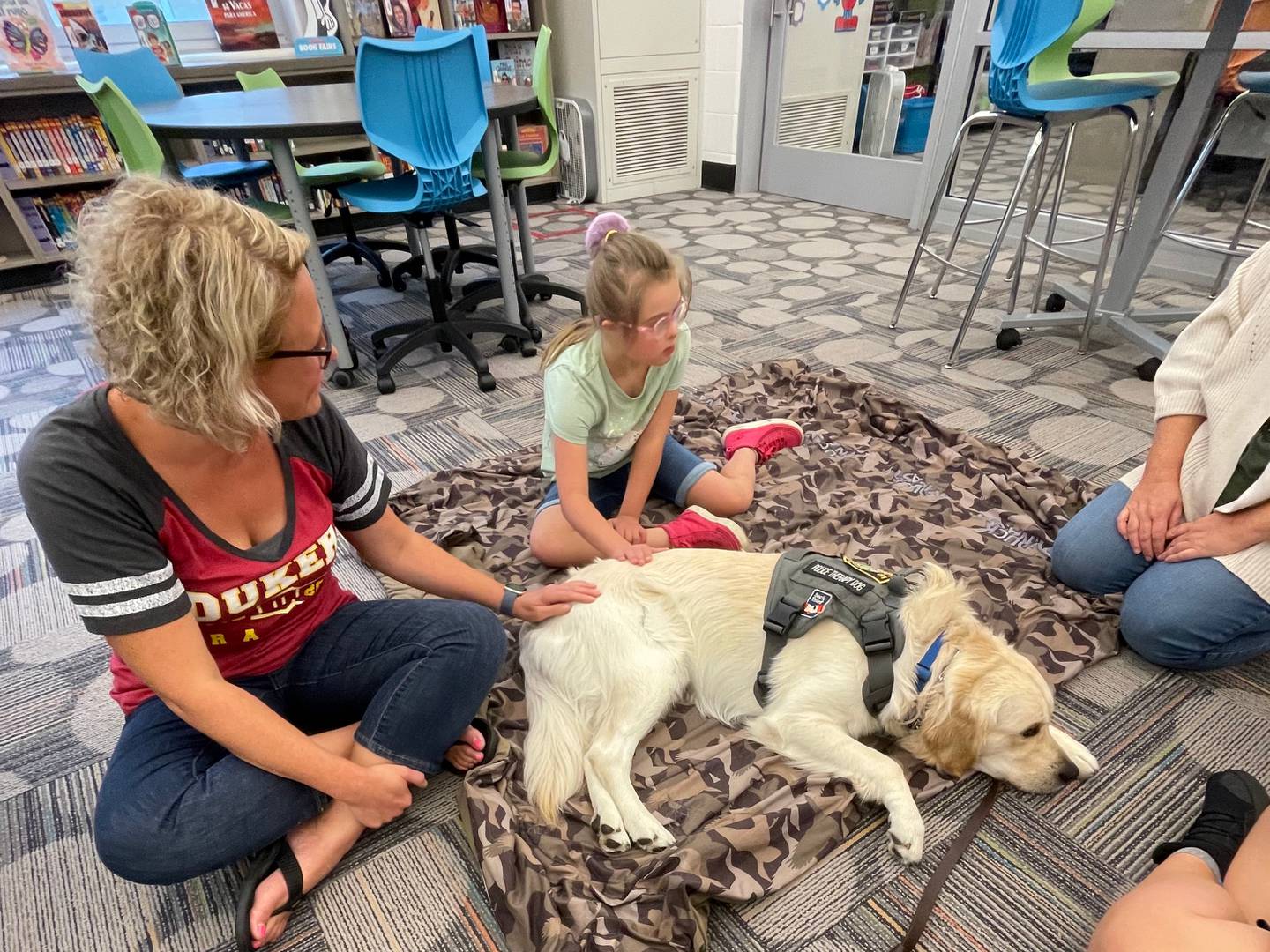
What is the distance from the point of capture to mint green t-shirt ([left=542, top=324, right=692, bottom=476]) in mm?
1729

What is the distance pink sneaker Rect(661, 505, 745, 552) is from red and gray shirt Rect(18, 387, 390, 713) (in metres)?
0.82

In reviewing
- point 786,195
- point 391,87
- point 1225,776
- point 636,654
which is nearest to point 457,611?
point 636,654

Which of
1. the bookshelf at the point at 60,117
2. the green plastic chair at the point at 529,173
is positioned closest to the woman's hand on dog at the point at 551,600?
the green plastic chair at the point at 529,173

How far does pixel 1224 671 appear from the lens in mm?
1584

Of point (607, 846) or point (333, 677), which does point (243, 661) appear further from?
point (607, 846)

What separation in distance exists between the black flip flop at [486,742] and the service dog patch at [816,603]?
0.70 meters

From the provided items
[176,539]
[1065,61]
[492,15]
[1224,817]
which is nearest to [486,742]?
[176,539]

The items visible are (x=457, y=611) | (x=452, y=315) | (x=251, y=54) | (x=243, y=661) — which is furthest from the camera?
(x=251, y=54)

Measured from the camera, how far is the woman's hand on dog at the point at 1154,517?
1625 millimetres

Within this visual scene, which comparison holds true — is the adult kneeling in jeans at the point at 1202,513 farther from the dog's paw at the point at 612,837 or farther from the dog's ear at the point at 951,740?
the dog's paw at the point at 612,837

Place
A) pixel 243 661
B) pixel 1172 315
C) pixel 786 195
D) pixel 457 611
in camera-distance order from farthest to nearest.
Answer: pixel 786 195
pixel 1172 315
pixel 457 611
pixel 243 661

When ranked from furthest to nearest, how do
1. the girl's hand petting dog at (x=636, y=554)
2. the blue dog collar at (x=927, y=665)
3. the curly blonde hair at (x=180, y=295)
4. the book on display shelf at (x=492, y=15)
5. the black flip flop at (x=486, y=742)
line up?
1. the book on display shelf at (x=492, y=15)
2. the girl's hand petting dog at (x=636, y=554)
3. the black flip flop at (x=486, y=742)
4. the blue dog collar at (x=927, y=665)
5. the curly blonde hair at (x=180, y=295)

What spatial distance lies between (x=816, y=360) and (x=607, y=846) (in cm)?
239

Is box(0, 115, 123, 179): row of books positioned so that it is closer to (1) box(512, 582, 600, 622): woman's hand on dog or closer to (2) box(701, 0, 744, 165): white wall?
(2) box(701, 0, 744, 165): white wall
